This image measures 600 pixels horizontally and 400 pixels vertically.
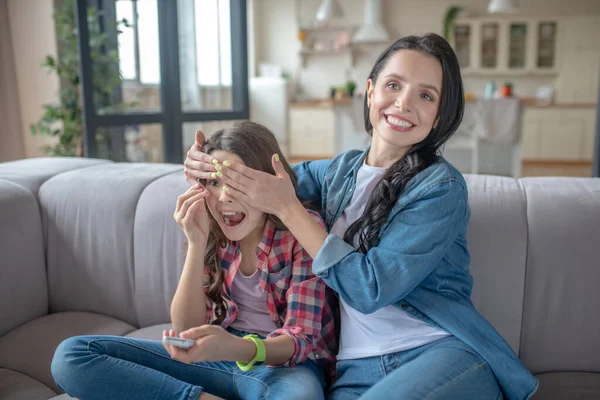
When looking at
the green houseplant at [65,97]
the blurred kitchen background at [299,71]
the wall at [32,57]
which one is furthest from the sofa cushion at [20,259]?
the wall at [32,57]

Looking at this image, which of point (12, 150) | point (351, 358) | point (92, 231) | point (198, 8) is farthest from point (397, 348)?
point (12, 150)

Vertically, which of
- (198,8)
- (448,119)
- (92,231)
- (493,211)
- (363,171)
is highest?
(198,8)

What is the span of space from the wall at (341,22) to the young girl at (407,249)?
6.82 metres

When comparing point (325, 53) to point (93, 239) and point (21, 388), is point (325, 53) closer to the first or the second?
point (93, 239)

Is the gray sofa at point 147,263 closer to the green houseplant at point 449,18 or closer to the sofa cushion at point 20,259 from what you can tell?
the sofa cushion at point 20,259

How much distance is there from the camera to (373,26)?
299 inches

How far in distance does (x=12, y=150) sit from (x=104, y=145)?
1.53 metres

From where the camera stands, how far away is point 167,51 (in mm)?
3473

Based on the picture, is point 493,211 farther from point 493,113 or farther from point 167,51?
point 493,113

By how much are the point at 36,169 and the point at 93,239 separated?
0.44m

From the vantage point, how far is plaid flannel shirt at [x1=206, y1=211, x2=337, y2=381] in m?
1.15

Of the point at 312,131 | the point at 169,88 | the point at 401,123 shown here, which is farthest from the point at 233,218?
the point at 312,131

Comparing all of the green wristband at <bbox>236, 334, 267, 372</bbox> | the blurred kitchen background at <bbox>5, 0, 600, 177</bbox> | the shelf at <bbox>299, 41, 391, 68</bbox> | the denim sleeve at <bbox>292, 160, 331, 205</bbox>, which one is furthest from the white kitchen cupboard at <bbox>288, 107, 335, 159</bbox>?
the green wristband at <bbox>236, 334, 267, 372</bbox>

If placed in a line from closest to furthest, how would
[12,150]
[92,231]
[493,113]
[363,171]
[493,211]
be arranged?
[363,171]
[493,211]
[92,231]
[12,150]
[493,113]
